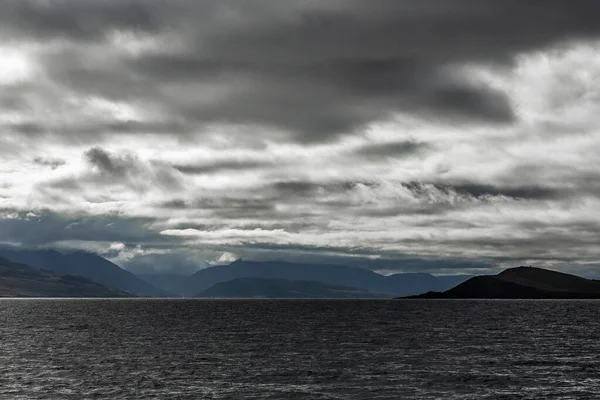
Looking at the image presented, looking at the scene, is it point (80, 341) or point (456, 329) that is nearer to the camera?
point (80, 341)

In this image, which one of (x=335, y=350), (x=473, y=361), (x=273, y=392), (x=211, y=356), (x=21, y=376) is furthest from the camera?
(x=335, y=350)

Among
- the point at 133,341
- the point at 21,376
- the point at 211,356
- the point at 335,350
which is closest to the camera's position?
the point at 21,376

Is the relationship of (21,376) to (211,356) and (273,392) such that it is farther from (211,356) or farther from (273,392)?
(273,392)

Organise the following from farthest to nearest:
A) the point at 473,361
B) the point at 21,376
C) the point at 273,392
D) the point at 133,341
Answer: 1. the point at 133,341
2. the point at 473,361
3. the point at 21,376
4. the point at 273,392

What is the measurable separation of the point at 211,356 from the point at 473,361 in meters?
48.3

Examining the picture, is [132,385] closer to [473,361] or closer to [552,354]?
[473,361]

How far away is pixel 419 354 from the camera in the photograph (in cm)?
12075

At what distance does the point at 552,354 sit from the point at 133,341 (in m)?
96.2

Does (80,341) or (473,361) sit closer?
(473,361)

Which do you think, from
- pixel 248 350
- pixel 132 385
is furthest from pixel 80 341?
pixel 132 385

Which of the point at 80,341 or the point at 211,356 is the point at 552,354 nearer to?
the point at 211,356

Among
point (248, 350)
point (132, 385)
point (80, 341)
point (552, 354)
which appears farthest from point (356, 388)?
point (80, 341)

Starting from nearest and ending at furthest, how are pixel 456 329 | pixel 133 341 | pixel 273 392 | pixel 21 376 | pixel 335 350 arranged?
pixel 273 392
pixel 21 376
pixel 335 350
pixel 133 341
pixel 456 329

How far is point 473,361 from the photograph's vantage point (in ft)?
365
